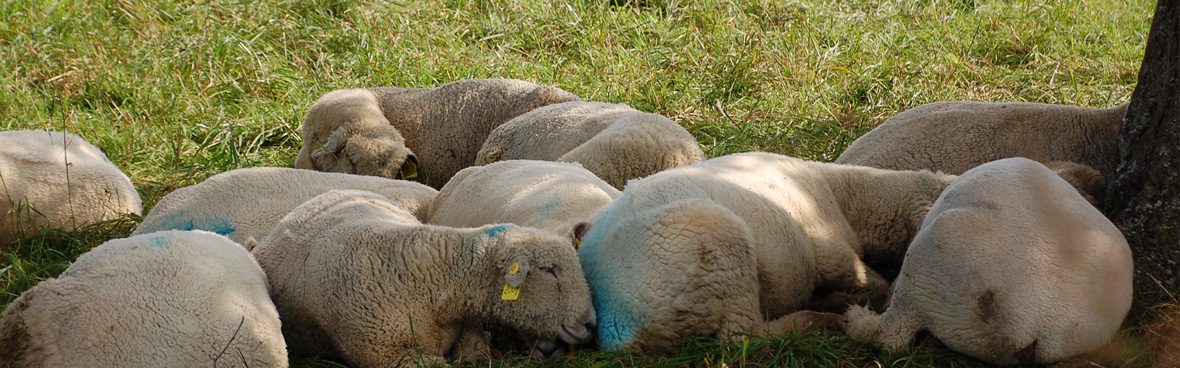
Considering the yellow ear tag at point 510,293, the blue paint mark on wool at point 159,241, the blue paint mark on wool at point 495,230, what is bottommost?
the yellow ear tag at point 510,293

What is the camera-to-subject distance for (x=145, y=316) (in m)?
4.59

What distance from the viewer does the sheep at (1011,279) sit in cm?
466

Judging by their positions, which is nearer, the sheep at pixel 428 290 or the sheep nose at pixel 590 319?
the sheep at pixel 428 290

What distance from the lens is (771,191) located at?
5.61m

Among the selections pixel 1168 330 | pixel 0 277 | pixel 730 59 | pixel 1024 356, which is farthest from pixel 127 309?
pixel 730 59

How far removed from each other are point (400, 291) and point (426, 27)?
6792 mm

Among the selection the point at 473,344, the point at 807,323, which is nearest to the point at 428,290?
the point at 473,344

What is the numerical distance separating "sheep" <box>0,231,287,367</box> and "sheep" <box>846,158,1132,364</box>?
228 cm

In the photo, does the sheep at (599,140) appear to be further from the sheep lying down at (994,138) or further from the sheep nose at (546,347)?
the sheep nose at (546,347)

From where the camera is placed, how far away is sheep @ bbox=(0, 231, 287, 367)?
14.7 ft

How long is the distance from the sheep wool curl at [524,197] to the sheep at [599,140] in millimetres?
407

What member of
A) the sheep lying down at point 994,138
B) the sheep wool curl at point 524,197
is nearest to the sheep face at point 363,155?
the sheep wool curl at point 524,197

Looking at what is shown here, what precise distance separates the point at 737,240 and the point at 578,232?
765 millimetres

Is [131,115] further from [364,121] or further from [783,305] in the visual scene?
[783,305]
